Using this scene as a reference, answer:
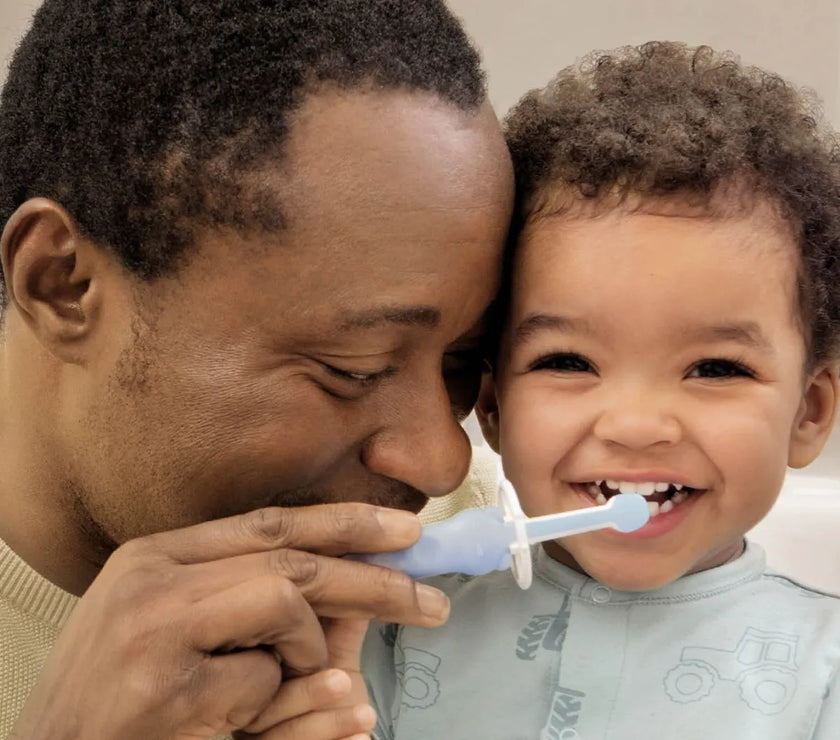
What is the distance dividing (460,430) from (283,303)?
19 centimetres

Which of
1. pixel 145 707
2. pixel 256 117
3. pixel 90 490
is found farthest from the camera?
pixel 90 490

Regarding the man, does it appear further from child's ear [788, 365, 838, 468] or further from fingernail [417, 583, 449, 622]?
child's ear [788, 365, 838, 468]

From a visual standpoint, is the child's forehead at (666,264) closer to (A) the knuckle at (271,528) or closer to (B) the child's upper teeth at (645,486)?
(B) the child's upper teeth at (645,486)

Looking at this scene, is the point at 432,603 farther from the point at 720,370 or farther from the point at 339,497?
the point at 720,370

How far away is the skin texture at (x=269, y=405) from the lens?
2.59 ft

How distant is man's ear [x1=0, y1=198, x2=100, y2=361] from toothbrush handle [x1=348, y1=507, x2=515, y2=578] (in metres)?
0.33

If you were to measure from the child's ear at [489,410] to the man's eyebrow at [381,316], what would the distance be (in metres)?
0.24

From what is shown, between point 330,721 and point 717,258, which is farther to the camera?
point 717,258

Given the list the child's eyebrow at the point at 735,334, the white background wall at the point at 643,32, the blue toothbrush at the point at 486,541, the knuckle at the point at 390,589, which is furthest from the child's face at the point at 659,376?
the white background wall at the point at 643,32

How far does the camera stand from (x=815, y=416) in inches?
42.7

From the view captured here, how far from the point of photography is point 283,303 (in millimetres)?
897

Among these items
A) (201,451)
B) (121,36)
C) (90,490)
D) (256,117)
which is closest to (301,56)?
(256,117)

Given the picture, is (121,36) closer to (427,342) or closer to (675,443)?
(427,342)

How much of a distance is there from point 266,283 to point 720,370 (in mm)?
389
